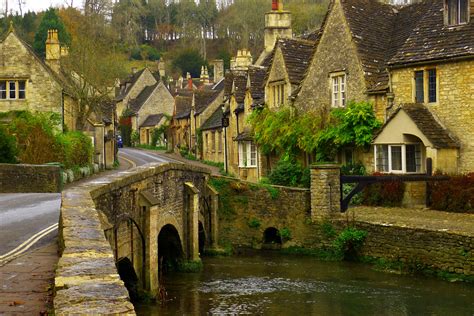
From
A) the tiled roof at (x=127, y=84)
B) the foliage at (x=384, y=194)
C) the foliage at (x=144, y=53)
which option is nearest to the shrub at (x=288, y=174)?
the foliage at (x=384, y=194)

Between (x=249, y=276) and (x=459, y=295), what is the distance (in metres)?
7.34

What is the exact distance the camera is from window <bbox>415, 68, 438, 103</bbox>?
30312mm

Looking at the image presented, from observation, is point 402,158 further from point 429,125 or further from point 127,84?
point 127,84

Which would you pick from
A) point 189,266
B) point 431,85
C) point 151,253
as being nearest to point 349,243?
point 189,266

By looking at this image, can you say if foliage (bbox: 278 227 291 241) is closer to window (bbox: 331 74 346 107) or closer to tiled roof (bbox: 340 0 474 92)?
window (bbox: 331 74 346 107)

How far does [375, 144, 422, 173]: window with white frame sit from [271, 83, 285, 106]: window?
9.20 m

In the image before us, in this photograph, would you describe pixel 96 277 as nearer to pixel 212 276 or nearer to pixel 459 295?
pixel 459 295

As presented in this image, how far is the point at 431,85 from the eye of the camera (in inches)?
1200

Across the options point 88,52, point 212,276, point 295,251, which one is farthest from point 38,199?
point 88,52

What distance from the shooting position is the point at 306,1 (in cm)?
12962

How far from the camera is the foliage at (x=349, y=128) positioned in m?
32.8

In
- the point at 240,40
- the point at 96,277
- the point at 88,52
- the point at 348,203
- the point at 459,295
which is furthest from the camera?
the point at 240,40

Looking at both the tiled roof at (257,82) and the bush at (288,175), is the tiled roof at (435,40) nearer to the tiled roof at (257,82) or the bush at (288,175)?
Result: the bush at (288,175)

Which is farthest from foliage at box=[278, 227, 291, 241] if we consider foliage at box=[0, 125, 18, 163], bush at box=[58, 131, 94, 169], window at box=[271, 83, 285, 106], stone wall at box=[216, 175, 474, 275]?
bush at box=[58, 131, 94, 169]
